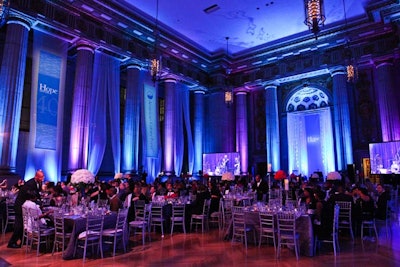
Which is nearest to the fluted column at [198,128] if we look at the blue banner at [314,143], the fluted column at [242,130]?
the fluted column at [242,130]

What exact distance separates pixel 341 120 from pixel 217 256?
12.4 m

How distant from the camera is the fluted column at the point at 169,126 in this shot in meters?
15.6

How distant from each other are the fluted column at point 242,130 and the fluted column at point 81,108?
9.60 m

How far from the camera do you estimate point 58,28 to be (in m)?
11.1

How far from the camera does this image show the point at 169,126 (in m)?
15.9

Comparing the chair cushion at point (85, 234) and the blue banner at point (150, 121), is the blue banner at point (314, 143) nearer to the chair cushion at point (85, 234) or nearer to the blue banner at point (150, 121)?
the blue banner at point (150, 121)

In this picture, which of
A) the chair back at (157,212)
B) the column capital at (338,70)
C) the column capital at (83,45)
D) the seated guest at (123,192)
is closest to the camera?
the chair back at (157,212)

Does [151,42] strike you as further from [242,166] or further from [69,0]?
[242,166]

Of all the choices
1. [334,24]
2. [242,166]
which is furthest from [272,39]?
[242,166]

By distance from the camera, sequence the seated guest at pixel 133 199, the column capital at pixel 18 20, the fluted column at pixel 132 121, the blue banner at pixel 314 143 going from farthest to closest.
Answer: the blue banner at pixel 314 143 < the fluted column at pixel 132 121 < the column capital at pixel 18 20 < the seated guest at pixel 133 199

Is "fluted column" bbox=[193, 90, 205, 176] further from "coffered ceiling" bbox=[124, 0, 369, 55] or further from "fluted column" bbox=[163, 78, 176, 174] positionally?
"coffered ceiling" bbox=[124, 0, 369, 55]

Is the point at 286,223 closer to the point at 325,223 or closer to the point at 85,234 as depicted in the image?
the point at 325,223

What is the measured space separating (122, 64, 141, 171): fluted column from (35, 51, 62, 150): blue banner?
123 inches

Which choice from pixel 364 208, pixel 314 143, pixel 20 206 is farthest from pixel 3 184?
pixel 314 143
